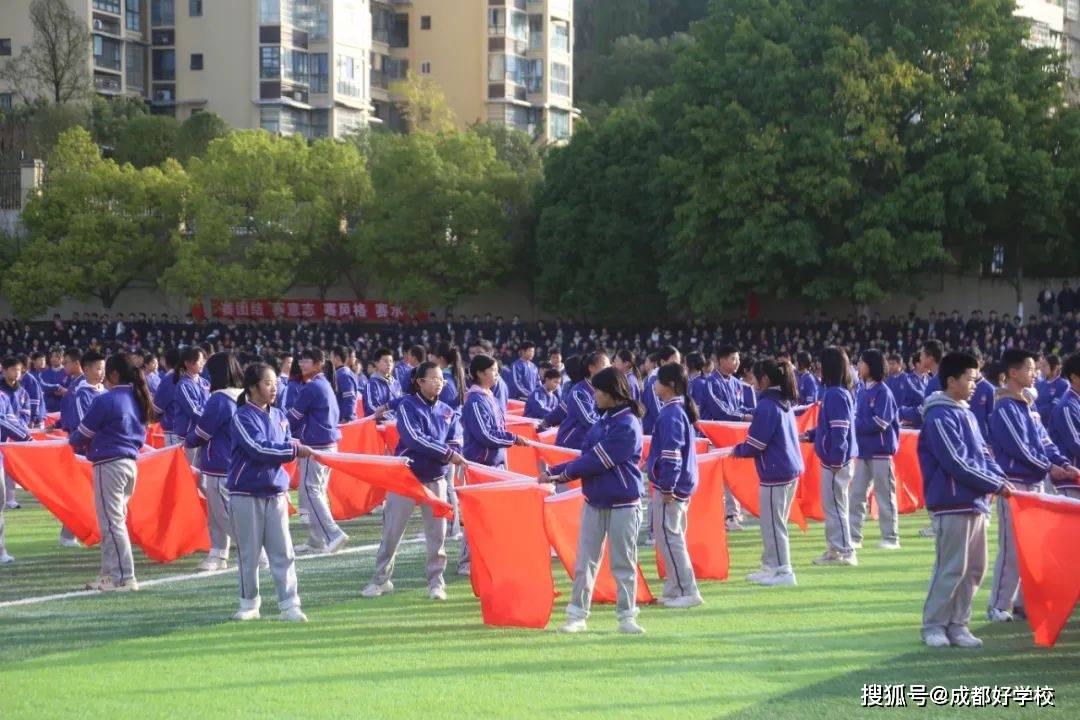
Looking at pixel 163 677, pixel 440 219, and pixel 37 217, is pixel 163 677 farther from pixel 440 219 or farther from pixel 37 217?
pixel 37 217

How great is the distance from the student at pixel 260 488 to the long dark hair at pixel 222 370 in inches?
49.1

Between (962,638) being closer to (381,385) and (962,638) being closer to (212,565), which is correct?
(212,565)

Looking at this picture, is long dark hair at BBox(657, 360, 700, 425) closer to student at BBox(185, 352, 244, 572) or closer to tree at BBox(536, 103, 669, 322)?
student at BBox(185, 352, 244, 572)

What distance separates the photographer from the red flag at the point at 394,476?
39.6 ft

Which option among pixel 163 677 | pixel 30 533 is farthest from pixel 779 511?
pixel 30 533

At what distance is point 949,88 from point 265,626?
34.8 meters

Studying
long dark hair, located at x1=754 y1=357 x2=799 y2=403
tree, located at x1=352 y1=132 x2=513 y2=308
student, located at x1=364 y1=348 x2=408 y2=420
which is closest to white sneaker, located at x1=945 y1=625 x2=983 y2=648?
long dark hair, located at x1=754 y1=357 x2=799 y2=403

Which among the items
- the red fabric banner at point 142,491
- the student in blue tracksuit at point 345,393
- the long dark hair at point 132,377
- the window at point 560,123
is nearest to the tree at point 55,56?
the window at point 560,123

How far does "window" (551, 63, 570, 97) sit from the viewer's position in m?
77.1

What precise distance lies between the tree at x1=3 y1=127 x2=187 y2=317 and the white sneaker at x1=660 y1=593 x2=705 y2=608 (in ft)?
152

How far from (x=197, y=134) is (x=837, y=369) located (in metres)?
52.5

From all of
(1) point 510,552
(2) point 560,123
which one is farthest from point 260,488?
(2) point 560,123

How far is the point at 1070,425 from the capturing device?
37.3 ft

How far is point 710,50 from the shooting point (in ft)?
141
